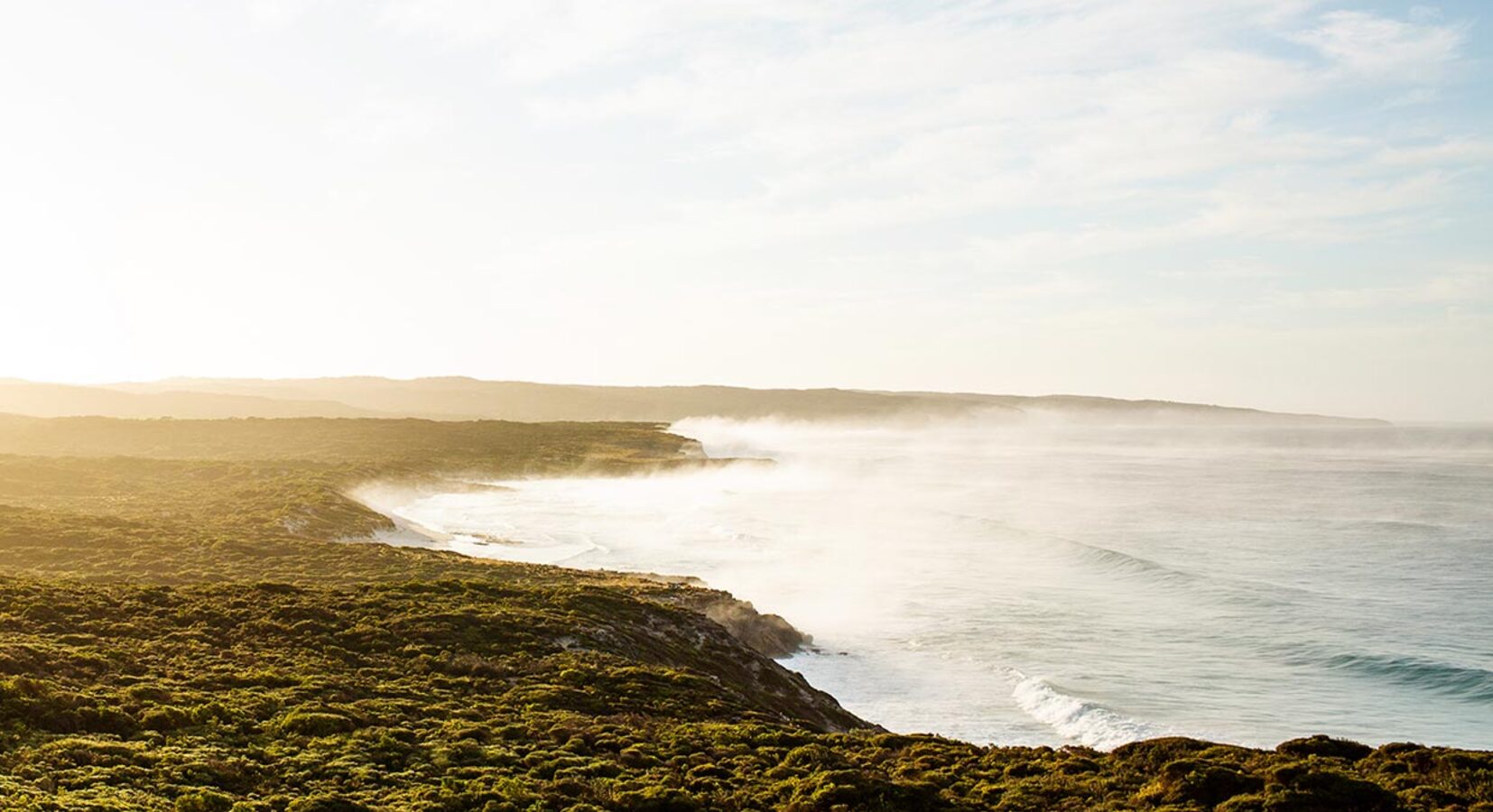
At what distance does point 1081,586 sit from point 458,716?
32396mm

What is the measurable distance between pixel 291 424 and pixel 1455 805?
109462 mm

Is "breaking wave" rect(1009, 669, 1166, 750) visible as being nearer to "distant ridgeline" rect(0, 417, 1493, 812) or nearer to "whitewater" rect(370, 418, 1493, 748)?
"whitewater" rect(370, 418, 1493, 748)

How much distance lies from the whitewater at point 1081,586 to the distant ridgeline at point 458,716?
614 cm

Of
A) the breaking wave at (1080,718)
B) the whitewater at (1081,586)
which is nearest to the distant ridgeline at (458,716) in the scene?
the breaking wave at (1080,718)

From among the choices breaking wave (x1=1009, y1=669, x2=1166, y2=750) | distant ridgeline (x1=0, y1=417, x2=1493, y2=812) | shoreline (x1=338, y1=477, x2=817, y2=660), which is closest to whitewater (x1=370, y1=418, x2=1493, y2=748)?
breaking wave (x1=1009, y1=669, x2=1166, y2=750)

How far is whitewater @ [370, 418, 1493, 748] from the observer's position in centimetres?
2612

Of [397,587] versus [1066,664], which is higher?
[397,587]

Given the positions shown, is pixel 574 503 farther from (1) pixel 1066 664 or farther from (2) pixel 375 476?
(1) pixel 1066 664

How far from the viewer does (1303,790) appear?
1298 centimetres

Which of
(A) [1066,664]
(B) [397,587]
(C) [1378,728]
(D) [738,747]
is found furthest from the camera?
(A) [1066,664]

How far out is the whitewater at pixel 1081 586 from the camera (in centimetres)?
2612

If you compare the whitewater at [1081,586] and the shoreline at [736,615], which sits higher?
the shoreline at [736,615]

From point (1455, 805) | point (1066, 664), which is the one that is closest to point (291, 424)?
point (1066, 664)

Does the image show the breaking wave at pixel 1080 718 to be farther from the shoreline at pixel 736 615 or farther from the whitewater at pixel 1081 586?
the shoreline at pixel 736 615
